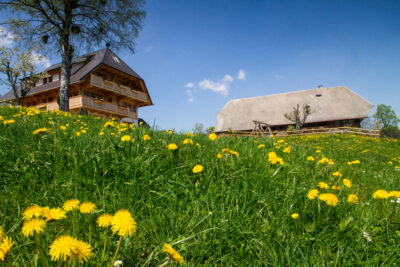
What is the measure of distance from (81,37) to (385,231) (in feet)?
59.5

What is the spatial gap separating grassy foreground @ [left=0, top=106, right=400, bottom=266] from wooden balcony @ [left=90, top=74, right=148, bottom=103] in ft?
78.5

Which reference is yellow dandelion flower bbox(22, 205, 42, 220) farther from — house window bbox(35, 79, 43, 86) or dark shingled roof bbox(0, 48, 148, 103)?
house window bbox(35, 79, 43, 86)

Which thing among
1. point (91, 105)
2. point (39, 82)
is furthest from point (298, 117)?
point (39, 82)

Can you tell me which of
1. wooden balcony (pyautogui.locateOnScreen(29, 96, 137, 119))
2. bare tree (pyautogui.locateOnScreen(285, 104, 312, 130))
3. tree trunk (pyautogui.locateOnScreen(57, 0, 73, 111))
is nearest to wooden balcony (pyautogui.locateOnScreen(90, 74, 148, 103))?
wooden balcony (pyautogui.locateOnScreen(29, 96, 137, 119))

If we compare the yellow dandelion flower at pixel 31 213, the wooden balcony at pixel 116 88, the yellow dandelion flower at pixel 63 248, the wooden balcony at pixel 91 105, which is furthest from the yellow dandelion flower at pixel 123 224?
the wooden balcony at pixel 116 88

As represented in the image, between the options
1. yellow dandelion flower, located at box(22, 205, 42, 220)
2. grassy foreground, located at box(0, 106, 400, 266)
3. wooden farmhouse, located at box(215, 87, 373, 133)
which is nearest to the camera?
yellow dandelion flower, located at box(22, 205, 42, 220)

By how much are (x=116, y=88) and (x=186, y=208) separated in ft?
90.6

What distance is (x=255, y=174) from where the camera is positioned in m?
1.92

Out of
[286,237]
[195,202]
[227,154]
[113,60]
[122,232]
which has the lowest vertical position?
[286,237]

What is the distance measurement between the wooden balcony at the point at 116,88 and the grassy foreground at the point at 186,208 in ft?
78.5

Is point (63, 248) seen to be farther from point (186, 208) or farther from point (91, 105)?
point (91, 105)

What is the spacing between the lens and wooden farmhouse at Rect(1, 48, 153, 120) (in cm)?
2355

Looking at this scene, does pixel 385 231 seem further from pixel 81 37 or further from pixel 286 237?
pixel 81 37

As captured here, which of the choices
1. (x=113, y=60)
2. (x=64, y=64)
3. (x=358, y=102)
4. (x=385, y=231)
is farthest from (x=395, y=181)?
(x=358, y=102)
